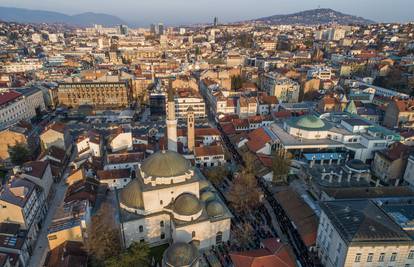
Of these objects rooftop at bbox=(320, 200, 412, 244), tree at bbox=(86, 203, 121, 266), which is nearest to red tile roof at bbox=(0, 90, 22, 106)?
tree at bbox=(86, 203, 121, 266)

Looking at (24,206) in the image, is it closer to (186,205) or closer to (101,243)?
(101,243)

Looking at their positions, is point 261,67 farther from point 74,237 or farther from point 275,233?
point 74,237

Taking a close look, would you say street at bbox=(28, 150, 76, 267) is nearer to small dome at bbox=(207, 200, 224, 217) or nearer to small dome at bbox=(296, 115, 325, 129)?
small dome at bbox=(207, 200, 224, 217)

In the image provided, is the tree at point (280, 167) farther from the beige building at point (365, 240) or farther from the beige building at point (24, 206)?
the beige building at point (24, 206)

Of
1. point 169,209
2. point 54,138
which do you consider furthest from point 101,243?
point 54,138

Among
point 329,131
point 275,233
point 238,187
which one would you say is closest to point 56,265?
point 238,187

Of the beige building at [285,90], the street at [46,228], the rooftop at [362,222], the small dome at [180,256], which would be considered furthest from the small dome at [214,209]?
the beige building at [285,90]

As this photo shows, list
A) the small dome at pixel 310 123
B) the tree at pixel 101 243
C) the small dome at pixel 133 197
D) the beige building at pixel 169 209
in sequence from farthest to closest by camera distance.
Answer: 1. the small dome at pixel 310 123
2. the small dome at pixel 133 197
3. the beige building at pixel 169 209
4. the tree at pixel 101 243
